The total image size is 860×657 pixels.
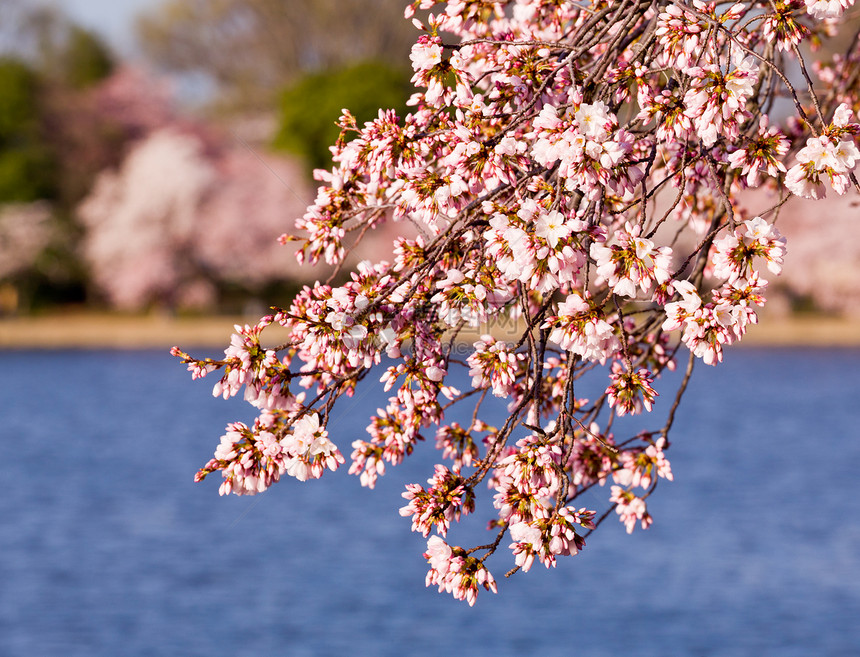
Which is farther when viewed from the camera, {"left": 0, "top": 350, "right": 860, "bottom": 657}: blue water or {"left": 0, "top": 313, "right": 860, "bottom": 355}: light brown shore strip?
{"left": 0, "top": 313, "right": 860, "bottom": 355}: light brown shore strip

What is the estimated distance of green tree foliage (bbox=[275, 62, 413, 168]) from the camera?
4025 centimetres

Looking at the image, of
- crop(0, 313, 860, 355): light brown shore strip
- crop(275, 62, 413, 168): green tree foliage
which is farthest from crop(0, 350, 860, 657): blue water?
crop(275, 62, 413, 168): green tree foliage

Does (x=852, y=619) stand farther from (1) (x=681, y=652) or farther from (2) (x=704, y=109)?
(2) (x=704, y=109)

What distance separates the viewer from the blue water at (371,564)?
13.7m

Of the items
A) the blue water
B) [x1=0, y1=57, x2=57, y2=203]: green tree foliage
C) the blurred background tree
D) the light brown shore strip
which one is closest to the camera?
the blue water

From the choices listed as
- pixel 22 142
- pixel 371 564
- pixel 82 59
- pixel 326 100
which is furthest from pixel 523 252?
pixel 82 59

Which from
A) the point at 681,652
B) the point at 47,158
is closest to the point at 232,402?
the point at 47,158

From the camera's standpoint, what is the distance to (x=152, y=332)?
3812cm

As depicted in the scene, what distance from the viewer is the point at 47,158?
42656mm

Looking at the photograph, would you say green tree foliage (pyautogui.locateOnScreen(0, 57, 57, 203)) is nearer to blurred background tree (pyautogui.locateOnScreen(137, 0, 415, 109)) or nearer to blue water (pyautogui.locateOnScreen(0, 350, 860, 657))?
blurred background tree (pyautogui.locateOnScreen(137, 0, 415, 109))

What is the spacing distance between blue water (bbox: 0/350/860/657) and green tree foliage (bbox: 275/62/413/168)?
53.1ft

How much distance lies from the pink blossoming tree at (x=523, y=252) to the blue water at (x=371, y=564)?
1010cm

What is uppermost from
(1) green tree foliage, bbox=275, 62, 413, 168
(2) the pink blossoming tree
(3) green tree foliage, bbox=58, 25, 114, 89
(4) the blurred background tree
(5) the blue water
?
(4) the blurred background tree

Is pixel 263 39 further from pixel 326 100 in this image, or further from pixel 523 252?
pixel 523 252
